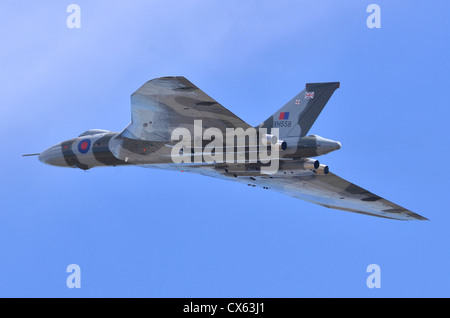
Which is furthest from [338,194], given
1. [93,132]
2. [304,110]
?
[93,132]

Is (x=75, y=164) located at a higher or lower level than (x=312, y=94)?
lower

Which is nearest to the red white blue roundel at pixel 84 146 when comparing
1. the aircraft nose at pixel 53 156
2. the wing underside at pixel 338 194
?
the aircraft nose at pixel 53 156

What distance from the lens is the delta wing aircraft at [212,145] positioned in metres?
34.8

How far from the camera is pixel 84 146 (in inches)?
1649

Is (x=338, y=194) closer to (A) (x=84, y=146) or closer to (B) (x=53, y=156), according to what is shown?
(A) (x=84, y=146)

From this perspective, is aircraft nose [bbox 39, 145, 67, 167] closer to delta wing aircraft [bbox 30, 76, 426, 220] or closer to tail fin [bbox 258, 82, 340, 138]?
delta wing aircraft [bbox 30, 76, 426, 220]

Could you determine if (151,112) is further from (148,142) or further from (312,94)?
(312,94)

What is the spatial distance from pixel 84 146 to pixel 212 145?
28.9ft

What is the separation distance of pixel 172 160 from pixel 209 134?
344cm

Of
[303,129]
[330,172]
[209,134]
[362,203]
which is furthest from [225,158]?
[362,203]

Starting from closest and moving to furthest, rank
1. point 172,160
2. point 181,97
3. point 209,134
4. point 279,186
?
point 181,97
point 209,134
point 172,160
point 279,186

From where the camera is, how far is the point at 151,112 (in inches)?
1410

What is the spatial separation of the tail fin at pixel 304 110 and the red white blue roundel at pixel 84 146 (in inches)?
432

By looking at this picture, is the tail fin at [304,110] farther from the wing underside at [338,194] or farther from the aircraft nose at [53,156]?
the aircraft nose at [53,156]
